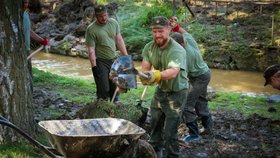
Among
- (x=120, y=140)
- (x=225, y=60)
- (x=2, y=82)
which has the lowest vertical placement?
(x=225, y=60)

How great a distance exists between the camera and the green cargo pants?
5.11 metres

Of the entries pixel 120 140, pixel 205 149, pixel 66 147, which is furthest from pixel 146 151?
pixel 205 149

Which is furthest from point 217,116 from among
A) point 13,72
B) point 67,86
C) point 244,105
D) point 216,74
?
point 216,74

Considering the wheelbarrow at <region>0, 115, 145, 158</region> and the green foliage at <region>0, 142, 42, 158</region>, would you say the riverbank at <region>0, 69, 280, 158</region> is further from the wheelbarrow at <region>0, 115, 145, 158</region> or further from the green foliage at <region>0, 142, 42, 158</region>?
the wheelbarrow at <region>0, 115, 145, 158</region>

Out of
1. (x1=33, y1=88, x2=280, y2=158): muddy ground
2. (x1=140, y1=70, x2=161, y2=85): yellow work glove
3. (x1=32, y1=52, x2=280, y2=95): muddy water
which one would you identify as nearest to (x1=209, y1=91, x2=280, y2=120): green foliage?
(x1=33, y1=88, x2=280, y2=158): muddy ground

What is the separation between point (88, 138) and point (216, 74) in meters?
11.0

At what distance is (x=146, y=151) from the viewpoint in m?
4.72

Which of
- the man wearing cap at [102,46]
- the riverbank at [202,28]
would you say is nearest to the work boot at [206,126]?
the man wearing cap at [102,46]

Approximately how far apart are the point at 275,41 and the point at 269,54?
507mm

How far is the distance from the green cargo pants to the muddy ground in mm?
616

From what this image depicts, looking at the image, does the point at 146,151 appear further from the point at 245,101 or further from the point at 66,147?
the point at 245,101

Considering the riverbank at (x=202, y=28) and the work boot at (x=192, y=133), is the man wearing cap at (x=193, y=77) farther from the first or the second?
the riverbank at (x=202, y=28)

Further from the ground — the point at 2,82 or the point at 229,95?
the point at 2,82

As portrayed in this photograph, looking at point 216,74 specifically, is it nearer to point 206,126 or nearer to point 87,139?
point 206,126
